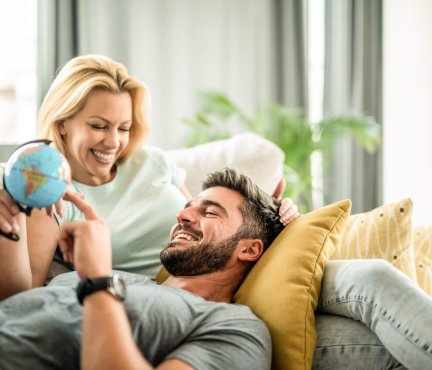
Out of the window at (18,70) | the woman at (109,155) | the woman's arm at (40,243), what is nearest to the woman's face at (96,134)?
the woman at (109,155)

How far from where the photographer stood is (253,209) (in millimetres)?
1838

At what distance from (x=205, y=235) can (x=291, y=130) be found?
2269mm

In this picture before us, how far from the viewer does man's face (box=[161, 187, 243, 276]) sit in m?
1.72

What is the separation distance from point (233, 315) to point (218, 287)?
250 mm

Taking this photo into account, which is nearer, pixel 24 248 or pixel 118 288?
pixel 118 288

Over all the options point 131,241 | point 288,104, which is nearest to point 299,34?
point 288,104

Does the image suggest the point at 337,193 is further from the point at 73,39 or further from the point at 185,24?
the point at 73,39

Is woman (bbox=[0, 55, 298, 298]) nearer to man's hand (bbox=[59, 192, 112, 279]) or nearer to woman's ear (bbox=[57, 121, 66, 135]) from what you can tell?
woman's ear (bbox=[57, 121, 66, 135])

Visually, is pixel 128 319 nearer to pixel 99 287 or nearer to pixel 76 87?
pixel 99 287

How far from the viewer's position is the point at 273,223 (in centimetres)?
188

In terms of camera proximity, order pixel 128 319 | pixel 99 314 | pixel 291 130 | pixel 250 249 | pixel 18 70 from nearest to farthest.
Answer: pixel 99 314
pixel 128 319
pixel 250 249
pixel 18 70
pixel 291 130

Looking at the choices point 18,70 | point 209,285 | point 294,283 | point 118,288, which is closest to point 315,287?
point 294,283

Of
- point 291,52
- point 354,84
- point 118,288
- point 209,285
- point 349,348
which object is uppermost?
point 291,52

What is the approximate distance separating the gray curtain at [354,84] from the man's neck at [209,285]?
9.38ft
